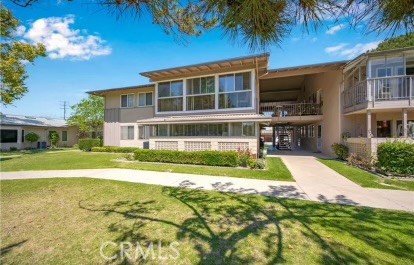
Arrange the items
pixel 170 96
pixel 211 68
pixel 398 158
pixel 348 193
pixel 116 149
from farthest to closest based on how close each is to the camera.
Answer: pixel 116 149 → pixel 170 96 → pixel 211 68 → pixel 398 158 → pixel 348 193

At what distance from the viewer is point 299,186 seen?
8.23 m

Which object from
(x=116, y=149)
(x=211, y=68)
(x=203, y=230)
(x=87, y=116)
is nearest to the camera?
(x=203, y=230)

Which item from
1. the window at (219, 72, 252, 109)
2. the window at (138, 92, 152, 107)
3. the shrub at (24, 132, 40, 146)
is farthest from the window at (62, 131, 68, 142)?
the window at (219, 72, 252, 109)

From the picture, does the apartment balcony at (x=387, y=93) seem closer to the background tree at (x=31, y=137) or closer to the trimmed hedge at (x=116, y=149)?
the trimmed hedge at (x=116, y=149)

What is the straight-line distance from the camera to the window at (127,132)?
23.2 metres

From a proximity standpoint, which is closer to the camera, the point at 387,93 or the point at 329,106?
the point at 387,93

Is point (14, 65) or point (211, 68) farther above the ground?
point (14, 65)

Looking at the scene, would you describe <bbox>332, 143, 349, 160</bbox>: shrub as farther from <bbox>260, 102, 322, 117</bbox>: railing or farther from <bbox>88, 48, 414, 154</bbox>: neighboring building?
<bbox>260, 102, 322, 117</bbox>: railing

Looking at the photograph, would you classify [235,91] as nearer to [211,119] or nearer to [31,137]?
[211,119]

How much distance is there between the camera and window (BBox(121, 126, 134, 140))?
2322 cm

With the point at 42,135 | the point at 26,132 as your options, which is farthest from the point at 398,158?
the point at 42,135

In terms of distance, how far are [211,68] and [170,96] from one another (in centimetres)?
435

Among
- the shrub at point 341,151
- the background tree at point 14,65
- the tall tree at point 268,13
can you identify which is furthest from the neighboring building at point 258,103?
the tall tree at point 268,13

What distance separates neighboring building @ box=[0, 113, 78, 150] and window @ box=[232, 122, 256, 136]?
28.9m
